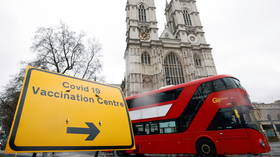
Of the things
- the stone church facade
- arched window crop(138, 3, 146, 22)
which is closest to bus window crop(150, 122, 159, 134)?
the stone church facade

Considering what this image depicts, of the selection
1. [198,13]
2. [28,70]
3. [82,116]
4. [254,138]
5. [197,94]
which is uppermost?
[198,13]

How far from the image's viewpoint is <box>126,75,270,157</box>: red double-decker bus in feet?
21.2

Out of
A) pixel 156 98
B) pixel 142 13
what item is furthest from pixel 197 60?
pixel 156 98

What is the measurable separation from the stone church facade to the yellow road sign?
88.9ft

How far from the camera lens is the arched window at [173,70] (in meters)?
31.9

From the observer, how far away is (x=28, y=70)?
1.37m

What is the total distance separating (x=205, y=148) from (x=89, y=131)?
7330mm

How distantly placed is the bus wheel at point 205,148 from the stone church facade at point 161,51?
21712 mm

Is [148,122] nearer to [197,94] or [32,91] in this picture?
[197,94]

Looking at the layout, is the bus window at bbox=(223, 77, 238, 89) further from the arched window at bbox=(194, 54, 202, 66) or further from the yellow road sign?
the arched window at bbox=(194, 54, 202, 66)

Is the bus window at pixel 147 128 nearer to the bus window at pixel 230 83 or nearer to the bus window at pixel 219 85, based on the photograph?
the bus window at pixel 219 85

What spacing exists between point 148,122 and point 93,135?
8.20 m

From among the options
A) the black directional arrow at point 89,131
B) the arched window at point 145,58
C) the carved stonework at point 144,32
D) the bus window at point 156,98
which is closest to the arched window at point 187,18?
the carved stonework at point 144,32

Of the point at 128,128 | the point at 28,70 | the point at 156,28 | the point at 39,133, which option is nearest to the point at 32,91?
the point at 28,70
